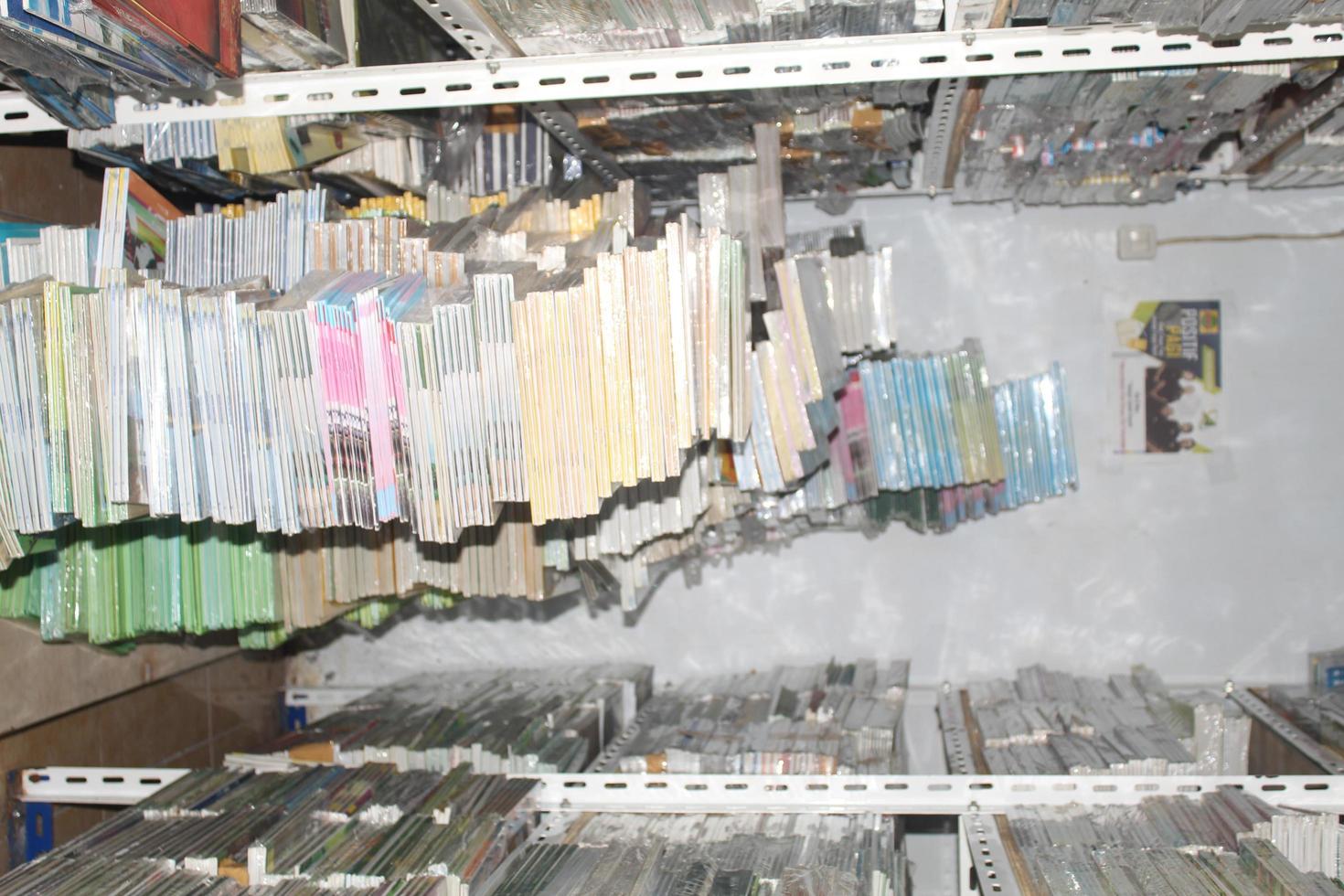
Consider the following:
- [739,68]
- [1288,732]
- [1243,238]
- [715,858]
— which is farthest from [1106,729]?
[739,68]

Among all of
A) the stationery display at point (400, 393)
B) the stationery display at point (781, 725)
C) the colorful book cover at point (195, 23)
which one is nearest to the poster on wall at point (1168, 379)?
the stationery display at point (781, 725)

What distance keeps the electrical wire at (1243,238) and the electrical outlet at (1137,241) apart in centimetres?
3

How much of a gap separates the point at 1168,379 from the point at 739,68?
5.36 feet

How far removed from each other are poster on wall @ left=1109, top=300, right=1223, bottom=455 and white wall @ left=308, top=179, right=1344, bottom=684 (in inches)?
1.3

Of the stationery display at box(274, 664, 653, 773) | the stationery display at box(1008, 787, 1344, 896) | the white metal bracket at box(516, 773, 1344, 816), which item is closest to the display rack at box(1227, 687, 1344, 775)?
the white metal bracket at box(516, 773, 1344, 816)

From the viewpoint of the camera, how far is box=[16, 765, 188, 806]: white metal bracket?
2.00 metres

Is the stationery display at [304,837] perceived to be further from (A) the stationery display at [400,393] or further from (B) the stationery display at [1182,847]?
(B) the stationery display at [1182,847]

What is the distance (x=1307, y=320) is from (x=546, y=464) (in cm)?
208

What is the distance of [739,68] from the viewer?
1518 millimetres

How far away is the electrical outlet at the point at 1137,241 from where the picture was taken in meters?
2.64

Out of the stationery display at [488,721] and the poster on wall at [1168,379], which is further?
the poster on wall at [1168,379]

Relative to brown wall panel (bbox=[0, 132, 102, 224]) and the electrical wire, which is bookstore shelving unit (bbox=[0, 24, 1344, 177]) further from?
the electrical wire

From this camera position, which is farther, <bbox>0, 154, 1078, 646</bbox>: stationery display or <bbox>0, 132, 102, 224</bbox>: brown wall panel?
<bbox>0, 132, 102, 224</bbox>: brown wall panel

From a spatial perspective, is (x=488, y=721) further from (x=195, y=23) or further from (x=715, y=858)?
(x=195, y=23)
